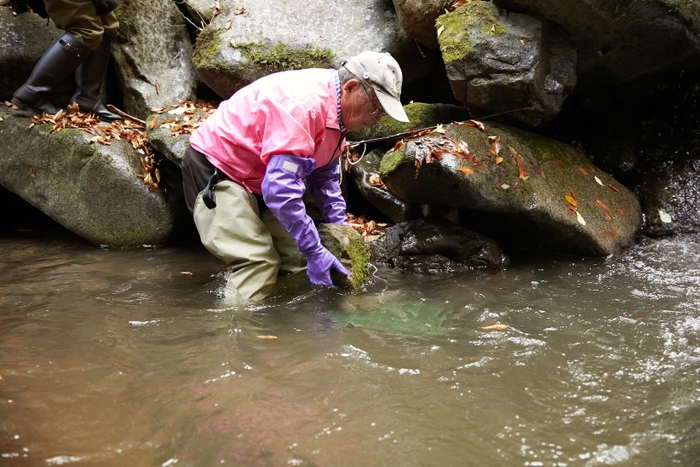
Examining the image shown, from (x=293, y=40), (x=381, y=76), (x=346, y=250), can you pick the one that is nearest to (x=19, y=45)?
(x=293, y=40)

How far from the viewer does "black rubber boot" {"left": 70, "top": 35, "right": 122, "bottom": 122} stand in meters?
6.50

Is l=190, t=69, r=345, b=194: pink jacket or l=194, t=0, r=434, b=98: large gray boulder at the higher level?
l=194, t=0, r=434, b=98: large gray boulder

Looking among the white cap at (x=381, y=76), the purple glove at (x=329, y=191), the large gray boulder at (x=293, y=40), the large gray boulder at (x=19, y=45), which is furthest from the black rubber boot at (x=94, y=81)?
the white cap at (x=381, y=76)

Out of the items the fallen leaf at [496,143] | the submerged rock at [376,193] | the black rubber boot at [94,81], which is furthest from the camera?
the black rubber boot at [94,81]

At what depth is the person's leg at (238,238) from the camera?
4297 mm

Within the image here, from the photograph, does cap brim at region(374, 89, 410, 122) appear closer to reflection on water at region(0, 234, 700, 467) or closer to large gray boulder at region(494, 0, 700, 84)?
reflection on water at region(0, 234, 700, 467)

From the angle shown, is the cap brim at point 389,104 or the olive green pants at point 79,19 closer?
the cap brim at point 389,104

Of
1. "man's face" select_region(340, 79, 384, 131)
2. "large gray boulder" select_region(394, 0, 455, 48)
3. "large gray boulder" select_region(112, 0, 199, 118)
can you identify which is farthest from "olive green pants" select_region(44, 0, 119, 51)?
"man's face" select_region(340, 79, 384, 131)

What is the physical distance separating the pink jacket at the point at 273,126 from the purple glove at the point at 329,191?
0.33 metres

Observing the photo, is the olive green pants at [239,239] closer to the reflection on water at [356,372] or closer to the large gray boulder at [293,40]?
the reflection on water at [356,372]

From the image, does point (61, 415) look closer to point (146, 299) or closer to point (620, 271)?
point (146, 299)

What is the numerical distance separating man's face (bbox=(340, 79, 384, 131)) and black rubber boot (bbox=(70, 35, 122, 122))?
4.04 m

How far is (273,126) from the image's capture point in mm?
3826

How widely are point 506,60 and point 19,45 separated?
5748 millimetres
